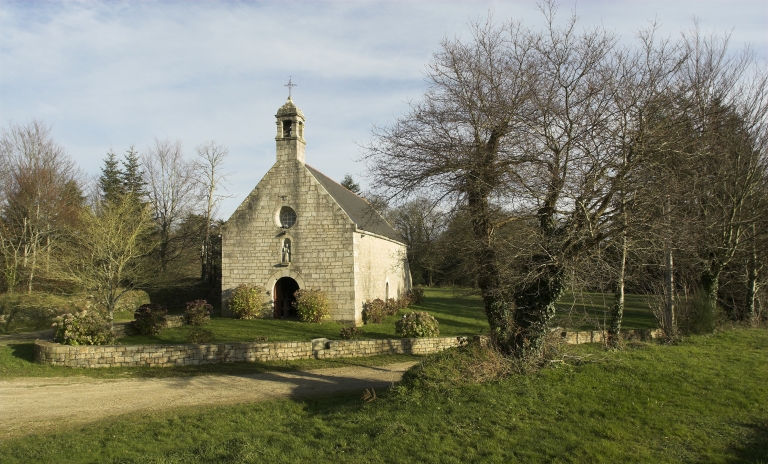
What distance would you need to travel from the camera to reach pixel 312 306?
60.7ft

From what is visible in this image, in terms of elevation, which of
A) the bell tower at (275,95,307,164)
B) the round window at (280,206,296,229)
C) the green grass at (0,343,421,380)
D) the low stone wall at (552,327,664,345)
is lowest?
the green grass at (0,343,421,380)

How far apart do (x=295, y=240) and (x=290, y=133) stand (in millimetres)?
4612

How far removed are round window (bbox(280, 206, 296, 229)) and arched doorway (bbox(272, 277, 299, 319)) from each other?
2.37 m

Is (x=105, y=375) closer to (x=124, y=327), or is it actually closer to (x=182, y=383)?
(x=182, y=383)

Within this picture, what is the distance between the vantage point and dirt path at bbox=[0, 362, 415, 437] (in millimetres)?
8500

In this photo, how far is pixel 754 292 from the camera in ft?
59.9

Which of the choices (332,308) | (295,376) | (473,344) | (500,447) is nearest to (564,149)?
(473,344)

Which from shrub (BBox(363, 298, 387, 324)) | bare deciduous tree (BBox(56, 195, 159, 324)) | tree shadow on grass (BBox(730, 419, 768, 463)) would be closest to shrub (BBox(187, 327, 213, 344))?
bare deciduous tree (BBox(56, 195, 159, 324))

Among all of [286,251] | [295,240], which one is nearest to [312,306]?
[286,251]

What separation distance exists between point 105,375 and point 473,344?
892 cm

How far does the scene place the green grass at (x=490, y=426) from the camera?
5930 millimetres

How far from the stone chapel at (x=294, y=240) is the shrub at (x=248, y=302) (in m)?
0.37

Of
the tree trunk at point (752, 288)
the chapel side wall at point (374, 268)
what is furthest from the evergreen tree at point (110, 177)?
the tree trunk at point (752, 288)

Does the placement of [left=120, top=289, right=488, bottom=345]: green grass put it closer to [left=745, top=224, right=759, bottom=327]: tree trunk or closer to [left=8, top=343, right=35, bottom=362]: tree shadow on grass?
[left=8, top=343, right=35, bottom=362]: tree shadow on grass
